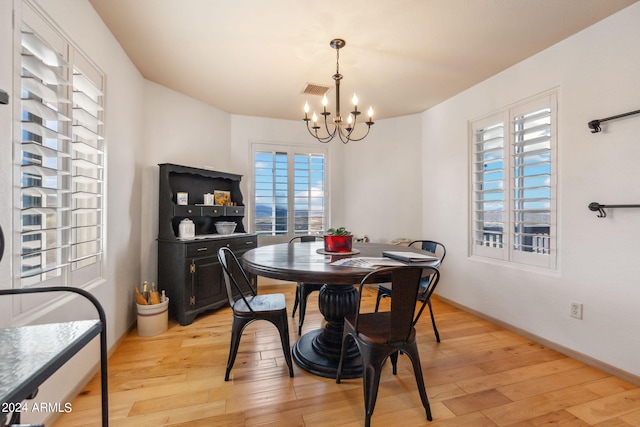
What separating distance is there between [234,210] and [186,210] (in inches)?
26.8

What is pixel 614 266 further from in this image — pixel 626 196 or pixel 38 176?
pixel 38 176

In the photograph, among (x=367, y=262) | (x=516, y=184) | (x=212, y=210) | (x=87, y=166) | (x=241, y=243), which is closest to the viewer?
(x=367, y=262)

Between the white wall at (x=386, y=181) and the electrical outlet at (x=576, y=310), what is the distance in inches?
75.7

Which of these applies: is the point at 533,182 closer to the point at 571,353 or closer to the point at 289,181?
the point at 571,353

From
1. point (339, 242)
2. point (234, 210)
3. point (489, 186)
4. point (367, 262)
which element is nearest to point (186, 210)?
point (234, 210)

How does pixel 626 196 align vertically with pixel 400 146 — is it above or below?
below

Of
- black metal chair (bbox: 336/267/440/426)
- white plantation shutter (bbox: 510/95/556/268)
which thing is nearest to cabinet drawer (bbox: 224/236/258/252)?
black metal chair (bbox: 336/267/440/426)

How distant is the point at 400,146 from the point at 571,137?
7.09 feet

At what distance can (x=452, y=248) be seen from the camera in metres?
3.51

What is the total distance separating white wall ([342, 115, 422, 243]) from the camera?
13.6ft

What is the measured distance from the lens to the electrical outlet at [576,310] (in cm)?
223

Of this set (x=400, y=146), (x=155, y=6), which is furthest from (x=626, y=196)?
(x=155, y=6)

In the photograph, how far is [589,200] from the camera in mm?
2180

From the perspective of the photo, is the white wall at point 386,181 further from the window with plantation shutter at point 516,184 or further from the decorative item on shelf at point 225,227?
the decorative item on shelf at point 225,227
